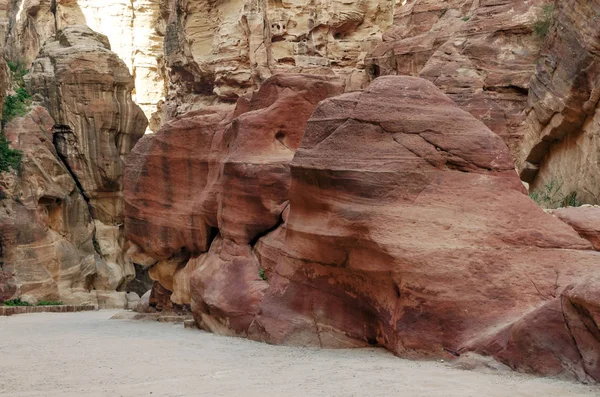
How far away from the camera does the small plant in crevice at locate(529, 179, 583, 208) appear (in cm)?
1158

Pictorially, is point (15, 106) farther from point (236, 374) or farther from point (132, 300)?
point (236, 374)

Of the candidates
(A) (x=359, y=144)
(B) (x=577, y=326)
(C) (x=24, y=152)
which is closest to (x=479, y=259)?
(B) (x=577, y=326)

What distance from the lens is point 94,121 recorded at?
30.9m

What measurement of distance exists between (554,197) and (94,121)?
76.1 feet

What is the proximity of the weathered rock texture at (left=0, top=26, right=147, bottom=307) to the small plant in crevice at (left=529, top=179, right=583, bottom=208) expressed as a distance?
62.0 feet

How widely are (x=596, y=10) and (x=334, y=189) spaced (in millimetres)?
5408

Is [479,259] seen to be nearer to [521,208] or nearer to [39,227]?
[521,208]

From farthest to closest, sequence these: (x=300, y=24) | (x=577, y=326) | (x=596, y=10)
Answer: (x=300, y=24) < (x=596, y=10) < (x=577, y=326)

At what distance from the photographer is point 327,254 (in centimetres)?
862

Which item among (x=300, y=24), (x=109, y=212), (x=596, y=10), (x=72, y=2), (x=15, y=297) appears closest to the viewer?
(x=596, y=10)

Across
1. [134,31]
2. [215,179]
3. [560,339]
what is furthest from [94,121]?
[560,339]

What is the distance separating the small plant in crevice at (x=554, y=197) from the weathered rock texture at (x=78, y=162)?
62.0 ft

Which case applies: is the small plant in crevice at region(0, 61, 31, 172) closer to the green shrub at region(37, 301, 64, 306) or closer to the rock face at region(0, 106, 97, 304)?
the rock face at region(0, 106, 97, 304)

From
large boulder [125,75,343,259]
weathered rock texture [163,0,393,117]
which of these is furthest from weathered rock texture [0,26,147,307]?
large boulder [125,75,343,259]
